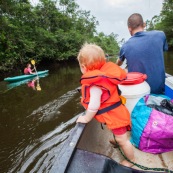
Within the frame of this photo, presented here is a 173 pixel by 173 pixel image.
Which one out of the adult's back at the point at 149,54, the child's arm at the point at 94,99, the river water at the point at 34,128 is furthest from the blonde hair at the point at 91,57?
the river water at the point at 34,128

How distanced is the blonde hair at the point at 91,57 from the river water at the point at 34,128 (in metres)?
1.84

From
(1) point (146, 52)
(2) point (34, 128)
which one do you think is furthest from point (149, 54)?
(2) point (34, 128)

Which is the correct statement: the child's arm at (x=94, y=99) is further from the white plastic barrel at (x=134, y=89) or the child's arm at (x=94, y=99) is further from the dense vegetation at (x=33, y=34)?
the dense vegetation at (x=33, y=34)

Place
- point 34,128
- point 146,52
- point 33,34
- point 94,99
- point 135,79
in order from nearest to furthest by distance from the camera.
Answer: point 94,99 → point 135,79 → point 146,52 → point 34,128 → point 33,34

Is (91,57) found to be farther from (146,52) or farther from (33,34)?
(33,34)

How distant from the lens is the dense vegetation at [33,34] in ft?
45.2

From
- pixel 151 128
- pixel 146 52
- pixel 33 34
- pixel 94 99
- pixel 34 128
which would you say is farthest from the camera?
pixel 33 34

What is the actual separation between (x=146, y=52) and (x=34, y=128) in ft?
10.1

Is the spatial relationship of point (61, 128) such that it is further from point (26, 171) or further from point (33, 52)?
point (33, 52)

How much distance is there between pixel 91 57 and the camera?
Answer: 5.27ft

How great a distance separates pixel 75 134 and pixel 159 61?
51.8 inches

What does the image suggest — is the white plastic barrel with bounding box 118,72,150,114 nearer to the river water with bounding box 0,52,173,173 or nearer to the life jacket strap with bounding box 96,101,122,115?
the life jacket strap with bounding box 96,101,122,115

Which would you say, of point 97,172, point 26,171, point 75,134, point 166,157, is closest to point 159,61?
point 166,157

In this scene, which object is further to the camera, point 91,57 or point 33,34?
point 33,34
